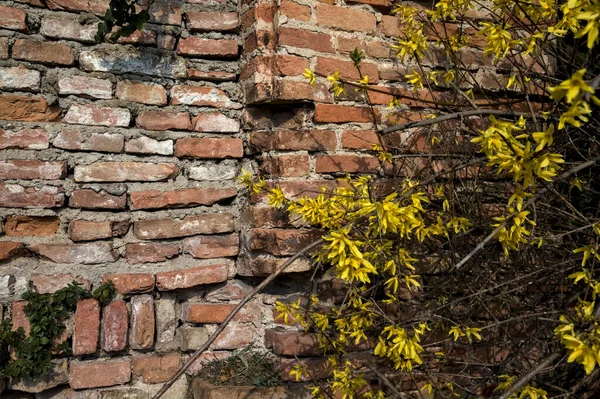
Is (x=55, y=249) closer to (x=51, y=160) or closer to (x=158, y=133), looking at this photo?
(x=51, y=160)

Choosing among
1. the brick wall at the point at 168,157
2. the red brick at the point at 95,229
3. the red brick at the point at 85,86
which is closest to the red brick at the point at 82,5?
the brick wall at the point at 168,157

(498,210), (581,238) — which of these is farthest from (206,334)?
(581,238)

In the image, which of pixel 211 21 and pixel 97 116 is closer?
pixel 97 116

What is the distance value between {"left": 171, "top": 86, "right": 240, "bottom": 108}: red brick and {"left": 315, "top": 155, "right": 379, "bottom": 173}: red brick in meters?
0.41

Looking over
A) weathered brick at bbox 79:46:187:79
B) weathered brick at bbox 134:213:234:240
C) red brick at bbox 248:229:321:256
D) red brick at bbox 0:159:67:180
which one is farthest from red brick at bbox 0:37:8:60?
red brick at bbox 248:229:321:256

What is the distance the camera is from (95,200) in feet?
6.59

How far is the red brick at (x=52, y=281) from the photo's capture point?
194cm

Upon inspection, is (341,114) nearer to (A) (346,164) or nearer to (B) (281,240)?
(A) (346,164)

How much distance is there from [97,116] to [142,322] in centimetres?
75

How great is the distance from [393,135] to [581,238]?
76cm

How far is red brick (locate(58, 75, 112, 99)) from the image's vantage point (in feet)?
6.56

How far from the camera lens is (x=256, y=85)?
6.73 ft

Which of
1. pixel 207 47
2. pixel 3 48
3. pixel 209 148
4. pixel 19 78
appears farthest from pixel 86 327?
pixel 207 47

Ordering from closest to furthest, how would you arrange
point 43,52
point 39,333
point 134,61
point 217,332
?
point 217,332, point 39,333, point 43,52, point 134,61
